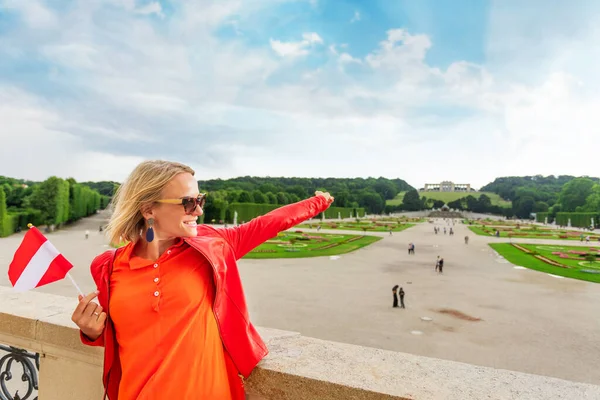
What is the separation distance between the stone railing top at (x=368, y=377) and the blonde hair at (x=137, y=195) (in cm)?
88

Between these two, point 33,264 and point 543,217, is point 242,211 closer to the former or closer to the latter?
point 33,264

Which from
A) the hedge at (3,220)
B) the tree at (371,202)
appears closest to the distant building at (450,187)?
the tree at (371,202)

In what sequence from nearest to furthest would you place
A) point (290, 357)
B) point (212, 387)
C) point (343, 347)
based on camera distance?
point (212, 387), point (290, 357), point (343, 347)

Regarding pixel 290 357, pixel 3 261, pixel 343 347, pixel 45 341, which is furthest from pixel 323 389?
pixel 3 261

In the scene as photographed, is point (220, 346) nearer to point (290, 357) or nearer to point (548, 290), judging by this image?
point (290, 357)

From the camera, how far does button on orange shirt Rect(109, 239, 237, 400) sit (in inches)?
66.3

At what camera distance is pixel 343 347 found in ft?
7.80

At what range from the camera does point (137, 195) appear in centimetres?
182

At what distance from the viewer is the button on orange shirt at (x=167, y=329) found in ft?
5.53

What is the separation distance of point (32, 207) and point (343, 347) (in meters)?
47.1

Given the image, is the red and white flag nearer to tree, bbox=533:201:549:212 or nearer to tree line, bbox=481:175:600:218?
tree line, bbox=481:175:600:218

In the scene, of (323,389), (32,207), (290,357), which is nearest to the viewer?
(323,389)

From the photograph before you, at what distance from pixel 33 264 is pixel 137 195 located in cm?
76

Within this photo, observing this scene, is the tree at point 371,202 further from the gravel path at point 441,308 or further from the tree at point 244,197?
the gravel path at point 441,308
